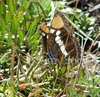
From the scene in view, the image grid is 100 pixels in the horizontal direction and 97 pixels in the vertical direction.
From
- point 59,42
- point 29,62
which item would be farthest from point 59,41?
point 29,62

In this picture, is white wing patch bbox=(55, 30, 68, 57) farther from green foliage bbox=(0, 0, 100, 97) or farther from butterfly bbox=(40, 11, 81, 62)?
green foliage bbox=(0, 0, 100, 97)

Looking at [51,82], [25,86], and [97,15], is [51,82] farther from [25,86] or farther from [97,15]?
[97,15]

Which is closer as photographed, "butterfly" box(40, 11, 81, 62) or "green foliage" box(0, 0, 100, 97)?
"green foliage" box(0, 0, 100, 97)

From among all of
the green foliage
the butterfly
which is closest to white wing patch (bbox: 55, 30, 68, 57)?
the butterfly

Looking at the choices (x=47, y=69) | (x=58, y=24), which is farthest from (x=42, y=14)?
(x=47, y=69)

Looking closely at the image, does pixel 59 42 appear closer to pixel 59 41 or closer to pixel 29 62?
pixel 59 41

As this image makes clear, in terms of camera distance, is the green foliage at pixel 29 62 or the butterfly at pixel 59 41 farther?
the butterfly at pixel 59 41

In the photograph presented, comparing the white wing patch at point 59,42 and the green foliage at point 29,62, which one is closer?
the green foliage at point 29,62

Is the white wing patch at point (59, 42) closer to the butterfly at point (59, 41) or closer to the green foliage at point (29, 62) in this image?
the butterfly at point (59, 41)

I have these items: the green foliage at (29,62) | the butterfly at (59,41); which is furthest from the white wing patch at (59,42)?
the green foliage at (29,62)

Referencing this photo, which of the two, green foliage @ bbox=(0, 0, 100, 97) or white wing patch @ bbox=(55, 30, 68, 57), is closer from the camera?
green foliage @ bbox=(0, 0, 100, 97)
